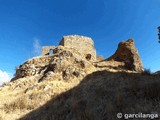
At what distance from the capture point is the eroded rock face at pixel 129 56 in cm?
2084

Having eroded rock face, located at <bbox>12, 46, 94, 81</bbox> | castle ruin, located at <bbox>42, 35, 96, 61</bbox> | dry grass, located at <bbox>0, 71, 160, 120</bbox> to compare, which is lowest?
dry grass, located at <bbox>0, 71, 160, 120</bbox>

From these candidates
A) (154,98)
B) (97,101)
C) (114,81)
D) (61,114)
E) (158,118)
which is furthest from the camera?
(114,81)

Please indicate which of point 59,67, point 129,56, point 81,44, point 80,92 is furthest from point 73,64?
point 81,44

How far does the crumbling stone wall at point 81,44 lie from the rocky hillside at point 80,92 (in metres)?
7.26

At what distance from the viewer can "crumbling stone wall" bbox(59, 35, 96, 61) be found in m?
29.4

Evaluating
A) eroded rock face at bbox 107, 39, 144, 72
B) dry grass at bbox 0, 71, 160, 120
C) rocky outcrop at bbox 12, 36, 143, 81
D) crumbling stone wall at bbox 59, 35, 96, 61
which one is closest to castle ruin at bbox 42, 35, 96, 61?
→ crumbling stone wall at bbox 59, 35, 96, 61

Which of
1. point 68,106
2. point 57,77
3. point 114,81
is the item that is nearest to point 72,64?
point 57,77

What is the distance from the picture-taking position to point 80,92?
1158cm

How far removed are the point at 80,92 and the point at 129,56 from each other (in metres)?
12.3

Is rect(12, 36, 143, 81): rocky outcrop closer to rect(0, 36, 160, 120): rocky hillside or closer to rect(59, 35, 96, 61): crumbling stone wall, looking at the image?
rect(0, 36, 160, 120): rocky hillside

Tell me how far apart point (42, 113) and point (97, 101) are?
2.86 m

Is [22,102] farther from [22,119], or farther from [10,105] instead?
[22,119]

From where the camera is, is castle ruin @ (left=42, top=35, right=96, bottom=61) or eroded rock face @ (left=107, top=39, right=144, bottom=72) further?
castle ruin @ (left=42, top=35, right=96, bottom=61)

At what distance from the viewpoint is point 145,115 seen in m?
6.07
